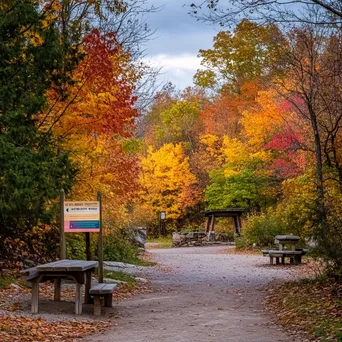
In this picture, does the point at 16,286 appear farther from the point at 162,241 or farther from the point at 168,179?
the point at 162,241

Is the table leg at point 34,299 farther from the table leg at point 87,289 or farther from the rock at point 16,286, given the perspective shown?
the rock at point 16,286

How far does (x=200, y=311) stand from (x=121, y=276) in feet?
16.8

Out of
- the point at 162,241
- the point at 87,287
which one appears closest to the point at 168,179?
the point at 162,241

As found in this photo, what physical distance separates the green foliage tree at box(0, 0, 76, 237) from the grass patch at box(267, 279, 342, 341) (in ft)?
16.5

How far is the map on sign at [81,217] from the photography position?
34.5 feet

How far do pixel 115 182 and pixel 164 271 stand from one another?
467 cm

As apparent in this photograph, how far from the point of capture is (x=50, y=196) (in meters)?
11.9

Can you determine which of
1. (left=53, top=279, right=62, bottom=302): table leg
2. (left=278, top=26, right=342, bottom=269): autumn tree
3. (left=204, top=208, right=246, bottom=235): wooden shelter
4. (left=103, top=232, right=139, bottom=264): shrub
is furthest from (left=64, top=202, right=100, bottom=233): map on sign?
(left=204, top=208, right=246, bottom=235): wooden shelter

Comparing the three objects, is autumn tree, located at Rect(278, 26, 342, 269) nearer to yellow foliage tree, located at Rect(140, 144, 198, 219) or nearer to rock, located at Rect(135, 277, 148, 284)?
rock, located at Rect(135, 277, 148, 284)

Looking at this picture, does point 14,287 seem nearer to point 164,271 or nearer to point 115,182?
point 115,182

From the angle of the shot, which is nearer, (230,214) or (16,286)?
(16,286)

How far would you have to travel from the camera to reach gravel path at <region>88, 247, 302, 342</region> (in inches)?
300

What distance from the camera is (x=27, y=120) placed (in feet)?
38.3

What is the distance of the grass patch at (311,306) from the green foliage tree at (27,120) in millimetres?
5026
